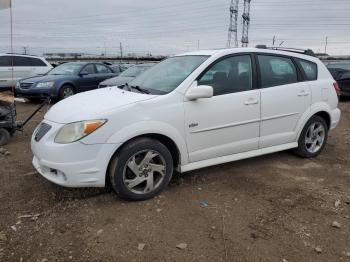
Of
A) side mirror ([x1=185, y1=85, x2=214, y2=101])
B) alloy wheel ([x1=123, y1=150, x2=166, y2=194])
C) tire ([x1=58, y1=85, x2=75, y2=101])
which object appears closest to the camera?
alloy wheel ([x1=123, y1=150, x2=166, y2=194])

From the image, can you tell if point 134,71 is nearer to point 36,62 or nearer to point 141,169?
point 36,62

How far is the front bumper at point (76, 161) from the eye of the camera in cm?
384

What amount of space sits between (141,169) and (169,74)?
139 cm

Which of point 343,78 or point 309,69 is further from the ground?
point 309,69

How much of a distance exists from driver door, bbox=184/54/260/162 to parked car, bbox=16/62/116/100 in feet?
26.9

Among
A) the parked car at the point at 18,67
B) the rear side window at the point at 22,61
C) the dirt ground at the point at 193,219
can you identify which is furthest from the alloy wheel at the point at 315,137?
the rear side window at the point at 22,61

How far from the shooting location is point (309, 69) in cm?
577

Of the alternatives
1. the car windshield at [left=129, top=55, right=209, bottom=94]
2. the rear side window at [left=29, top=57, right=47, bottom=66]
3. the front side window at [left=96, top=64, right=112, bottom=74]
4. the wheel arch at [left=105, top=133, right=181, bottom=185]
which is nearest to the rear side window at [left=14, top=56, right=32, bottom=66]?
the rear side window at [left=29, top=57, right=47, bottom=66]

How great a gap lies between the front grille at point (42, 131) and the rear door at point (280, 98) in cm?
272

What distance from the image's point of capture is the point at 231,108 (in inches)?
186

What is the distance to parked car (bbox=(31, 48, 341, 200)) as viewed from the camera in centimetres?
392

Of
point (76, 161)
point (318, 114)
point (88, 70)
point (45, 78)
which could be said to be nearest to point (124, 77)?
point (88, 70)

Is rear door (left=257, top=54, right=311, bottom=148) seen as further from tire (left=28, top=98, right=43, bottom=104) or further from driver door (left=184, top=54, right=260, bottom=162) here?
tire (left=28, top=98, right=43, bottom=104)

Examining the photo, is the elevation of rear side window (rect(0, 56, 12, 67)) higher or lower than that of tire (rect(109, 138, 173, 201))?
higher
